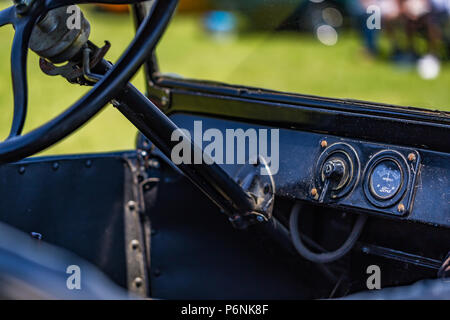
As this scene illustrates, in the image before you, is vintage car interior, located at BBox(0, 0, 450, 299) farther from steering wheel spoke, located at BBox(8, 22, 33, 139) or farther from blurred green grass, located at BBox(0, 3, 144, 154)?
blurred green grass, located at BBox(0, 3, 144, 154)

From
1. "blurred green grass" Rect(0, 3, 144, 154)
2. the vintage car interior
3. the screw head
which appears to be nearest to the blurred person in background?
the vintage car interior

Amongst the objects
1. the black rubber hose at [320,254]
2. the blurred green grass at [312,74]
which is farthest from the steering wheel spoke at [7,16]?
the black rubber hose at [320,254]

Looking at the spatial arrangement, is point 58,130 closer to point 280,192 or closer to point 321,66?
point 280,192

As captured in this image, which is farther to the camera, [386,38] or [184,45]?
[184,45]

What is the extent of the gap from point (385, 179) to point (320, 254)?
33cm

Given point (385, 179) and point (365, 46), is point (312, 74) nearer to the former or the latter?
point (365, 46)

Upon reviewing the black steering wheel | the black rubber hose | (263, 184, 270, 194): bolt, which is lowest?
the black rubber hose

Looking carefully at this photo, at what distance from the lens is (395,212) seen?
1732 millimetres

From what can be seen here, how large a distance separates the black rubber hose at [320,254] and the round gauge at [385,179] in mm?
143

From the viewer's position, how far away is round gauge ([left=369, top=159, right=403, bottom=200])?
1753 millimetres

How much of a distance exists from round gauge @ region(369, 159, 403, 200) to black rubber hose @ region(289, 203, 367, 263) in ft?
0.47

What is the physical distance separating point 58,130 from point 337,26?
1.58m

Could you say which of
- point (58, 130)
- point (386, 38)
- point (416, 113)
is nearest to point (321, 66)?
point (386, 38)

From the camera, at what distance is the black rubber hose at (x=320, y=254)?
191cm
